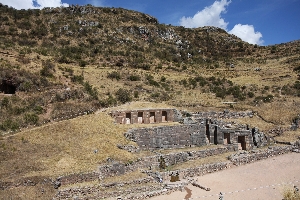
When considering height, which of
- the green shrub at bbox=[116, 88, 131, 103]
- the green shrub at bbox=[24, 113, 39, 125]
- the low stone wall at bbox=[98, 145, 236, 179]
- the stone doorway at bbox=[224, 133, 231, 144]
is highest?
the green shrub at bbox=[116, 88, 131, 103]

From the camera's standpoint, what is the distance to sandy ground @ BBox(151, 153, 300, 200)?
47.8ft

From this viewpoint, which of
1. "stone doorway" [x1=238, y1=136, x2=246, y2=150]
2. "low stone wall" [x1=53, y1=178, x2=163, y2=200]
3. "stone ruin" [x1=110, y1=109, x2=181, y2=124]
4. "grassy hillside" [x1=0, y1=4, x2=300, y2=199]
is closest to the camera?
"low stone wall" [x1=53, y1=178, x2=163, y2=200]

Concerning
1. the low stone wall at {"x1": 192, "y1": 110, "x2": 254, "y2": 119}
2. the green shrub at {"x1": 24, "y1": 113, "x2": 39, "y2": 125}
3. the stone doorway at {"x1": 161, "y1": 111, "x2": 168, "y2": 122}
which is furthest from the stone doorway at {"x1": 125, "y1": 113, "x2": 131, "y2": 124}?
the green shrub at {"x1": 24, "y1": 113, "x2": 39, "y2": 125}

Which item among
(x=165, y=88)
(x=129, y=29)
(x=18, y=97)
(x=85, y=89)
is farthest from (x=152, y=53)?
(x=18, y=97)

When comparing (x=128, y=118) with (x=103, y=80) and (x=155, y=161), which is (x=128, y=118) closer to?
(x=155, y=161)

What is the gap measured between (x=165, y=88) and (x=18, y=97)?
1809 centimetres

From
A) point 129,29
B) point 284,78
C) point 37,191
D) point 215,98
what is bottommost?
point 37,191

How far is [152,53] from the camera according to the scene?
53.8 metres

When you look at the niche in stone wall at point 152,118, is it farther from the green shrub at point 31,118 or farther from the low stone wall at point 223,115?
the green shrub at point 31,118

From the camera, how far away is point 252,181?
1683 cm

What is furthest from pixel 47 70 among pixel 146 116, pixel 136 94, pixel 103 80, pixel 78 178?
pixel 78 178

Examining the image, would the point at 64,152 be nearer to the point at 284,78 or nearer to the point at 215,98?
the point at 215,98

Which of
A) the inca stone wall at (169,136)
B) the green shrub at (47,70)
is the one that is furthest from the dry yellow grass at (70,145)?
the green shrub at (47,70)

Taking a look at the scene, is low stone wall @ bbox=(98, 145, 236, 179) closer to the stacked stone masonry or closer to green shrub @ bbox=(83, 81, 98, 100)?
the stacked stone masonry
